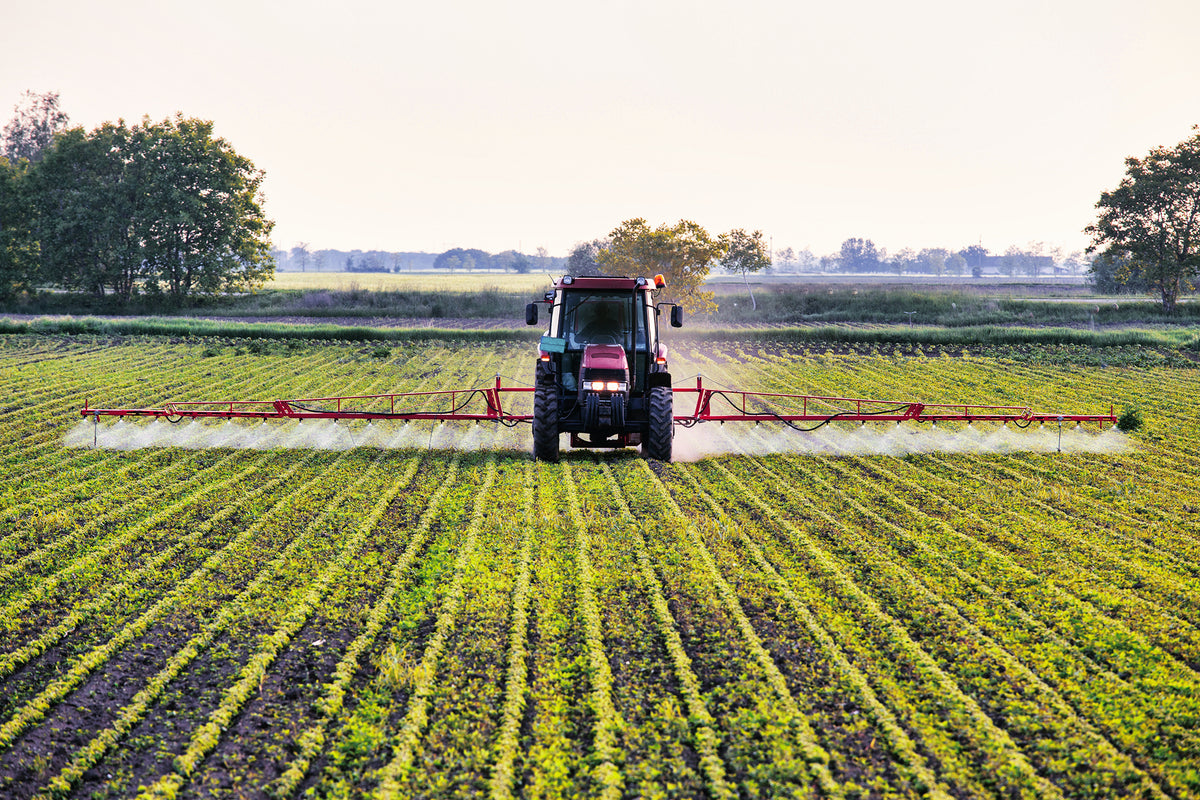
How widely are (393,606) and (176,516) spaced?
4.08 m

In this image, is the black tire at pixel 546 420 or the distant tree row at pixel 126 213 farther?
the distant tree row at pixel 126 213

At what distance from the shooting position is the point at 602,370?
1155 cm

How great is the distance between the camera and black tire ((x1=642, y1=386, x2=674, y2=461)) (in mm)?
11820

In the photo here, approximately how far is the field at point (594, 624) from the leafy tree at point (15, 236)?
147 feet

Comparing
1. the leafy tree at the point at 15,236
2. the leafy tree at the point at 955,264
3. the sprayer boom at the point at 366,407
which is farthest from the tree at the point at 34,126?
the leafy tree at the point at 955,264

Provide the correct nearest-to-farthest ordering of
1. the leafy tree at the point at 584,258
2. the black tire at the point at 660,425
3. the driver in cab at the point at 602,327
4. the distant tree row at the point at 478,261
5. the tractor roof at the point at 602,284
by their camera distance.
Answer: the black tire at the point at 660,425 < the tractor roof at the point at 602,284 < the driver in cab at the point at 602,327 < the leafy tree at the point at 584,258 < the distant tree row at the point at 478,261

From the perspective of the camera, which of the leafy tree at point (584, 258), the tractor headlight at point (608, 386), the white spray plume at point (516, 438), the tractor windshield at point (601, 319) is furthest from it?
the leafy tree at point (584, 258)

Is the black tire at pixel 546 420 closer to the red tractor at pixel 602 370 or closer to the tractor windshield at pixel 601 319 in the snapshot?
the red tractor at pixel 602 370

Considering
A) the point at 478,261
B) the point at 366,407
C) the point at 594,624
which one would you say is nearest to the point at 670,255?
the point at 366,407

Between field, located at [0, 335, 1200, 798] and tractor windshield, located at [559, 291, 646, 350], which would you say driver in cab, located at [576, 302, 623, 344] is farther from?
field, located at [0, 335, 1200, 798]

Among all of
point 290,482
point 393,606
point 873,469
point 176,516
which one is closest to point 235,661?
point 393,606

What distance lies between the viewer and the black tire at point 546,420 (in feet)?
38.8

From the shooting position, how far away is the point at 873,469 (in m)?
12.6

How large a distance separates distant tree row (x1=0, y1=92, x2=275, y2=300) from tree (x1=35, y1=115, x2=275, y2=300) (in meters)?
0.06
